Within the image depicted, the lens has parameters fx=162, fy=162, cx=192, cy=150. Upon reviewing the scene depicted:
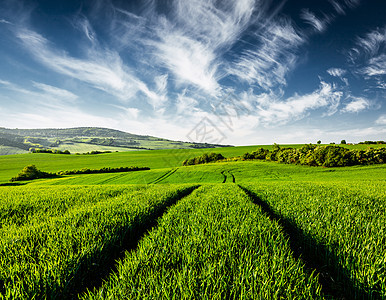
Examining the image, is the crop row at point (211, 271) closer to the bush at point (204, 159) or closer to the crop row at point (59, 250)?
the crop row at point (59, 250)

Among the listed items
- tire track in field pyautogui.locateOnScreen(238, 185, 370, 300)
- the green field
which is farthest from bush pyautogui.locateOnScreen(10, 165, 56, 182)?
tire track in field pyautogui.locateOnScreen(238, 185, 370, 300)

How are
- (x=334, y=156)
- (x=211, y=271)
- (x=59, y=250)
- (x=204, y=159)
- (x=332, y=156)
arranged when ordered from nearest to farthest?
(x=211, y=271) → (x=59, y=250) → (x=334, y=156) → (x=332, y=156) → (x=204, y=159)

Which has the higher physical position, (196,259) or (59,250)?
(196,259)

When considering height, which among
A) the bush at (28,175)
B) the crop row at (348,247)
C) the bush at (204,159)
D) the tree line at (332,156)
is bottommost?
the bush at (28,175)

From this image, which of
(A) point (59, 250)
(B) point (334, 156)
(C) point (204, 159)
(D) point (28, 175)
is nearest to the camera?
(A) point (59, 250)

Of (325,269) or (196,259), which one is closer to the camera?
(196,259)

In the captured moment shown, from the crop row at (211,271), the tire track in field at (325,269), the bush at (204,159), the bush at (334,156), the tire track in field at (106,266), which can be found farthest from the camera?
the bush at (204,159)

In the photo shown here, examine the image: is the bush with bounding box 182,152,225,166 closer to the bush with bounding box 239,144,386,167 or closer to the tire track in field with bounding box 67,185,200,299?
the bush with bounding box 239,144,386,167

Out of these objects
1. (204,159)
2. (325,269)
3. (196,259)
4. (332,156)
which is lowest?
(204,159)

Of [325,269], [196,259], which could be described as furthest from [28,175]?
[325,269]

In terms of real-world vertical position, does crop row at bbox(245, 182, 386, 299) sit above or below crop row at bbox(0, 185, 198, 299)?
above

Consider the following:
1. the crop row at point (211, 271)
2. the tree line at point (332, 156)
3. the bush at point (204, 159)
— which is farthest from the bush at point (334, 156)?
the crop row at point (211, 271)

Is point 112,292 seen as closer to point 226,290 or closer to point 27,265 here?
point 226,290

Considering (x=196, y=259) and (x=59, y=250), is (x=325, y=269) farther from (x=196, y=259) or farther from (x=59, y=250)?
(x=59, y=250)
